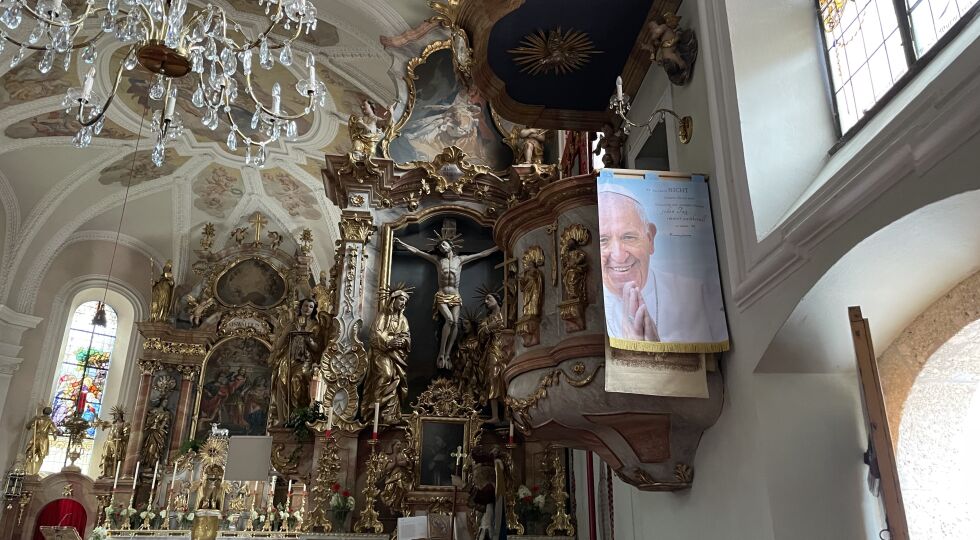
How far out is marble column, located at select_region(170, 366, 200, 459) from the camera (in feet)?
51.5

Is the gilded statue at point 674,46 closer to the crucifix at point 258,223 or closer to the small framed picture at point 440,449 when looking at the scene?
the small framed picture at point 440,449

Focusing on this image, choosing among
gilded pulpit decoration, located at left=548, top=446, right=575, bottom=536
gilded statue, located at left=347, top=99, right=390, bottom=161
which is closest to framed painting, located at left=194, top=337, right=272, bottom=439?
gilded statue, located at left=347, top=99, right=390, bottom=161

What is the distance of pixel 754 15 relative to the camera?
3963 millimetres

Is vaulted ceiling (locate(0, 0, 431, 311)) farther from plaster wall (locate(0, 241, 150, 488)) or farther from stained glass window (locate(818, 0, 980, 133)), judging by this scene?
stained glass window (locate(818, 0, 980, 133))

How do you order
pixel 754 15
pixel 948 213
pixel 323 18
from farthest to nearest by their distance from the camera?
pixel 323 18, pixel 754 15, pixel 948 213

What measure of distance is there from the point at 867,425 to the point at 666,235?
1.36 m

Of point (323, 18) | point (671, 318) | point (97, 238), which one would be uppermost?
point (323, 18)

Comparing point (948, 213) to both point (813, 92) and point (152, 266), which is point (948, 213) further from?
point (152, 266)

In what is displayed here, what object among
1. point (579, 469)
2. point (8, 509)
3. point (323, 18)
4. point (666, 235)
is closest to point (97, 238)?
point (8, 509)

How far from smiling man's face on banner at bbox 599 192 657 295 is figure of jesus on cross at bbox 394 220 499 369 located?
16.5 ft

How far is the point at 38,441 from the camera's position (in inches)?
582

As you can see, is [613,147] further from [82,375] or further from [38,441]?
[82,375]

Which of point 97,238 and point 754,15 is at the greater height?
point 97,238

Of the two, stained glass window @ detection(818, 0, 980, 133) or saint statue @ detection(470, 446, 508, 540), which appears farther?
saint statue @ detection(470, 446, 508, 540)
